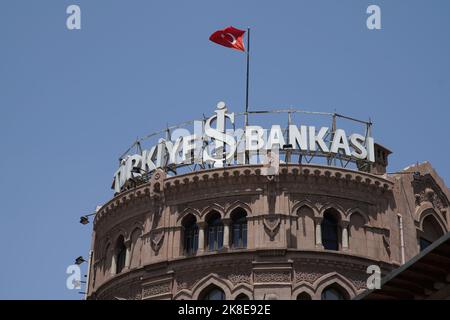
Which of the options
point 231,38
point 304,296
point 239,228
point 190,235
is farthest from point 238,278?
point 231,38

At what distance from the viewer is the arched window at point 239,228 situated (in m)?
54.7

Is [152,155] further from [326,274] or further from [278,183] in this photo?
[326,274]

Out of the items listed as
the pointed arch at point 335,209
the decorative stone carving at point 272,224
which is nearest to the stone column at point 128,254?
the decorative stone carving at point 272,224

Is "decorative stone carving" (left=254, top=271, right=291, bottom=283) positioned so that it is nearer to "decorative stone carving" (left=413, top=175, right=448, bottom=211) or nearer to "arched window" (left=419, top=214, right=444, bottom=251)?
"arched window" (left=419, top=214, right=444, bottom=251)

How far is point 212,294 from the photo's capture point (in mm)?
53844

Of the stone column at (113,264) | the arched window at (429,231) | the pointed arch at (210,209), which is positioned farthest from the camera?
the arched window at (429,231)

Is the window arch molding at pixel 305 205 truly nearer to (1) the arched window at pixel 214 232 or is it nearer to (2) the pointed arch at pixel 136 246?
(1) the arched window at pixel 214 232

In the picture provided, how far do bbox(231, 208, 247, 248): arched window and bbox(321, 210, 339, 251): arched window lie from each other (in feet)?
15.6

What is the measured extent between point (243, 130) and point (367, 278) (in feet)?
39.6

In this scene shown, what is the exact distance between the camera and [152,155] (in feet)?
198

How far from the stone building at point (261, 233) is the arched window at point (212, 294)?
6cm

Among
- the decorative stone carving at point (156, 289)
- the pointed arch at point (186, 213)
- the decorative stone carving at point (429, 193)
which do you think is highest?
the decorative stone carving at point (429, 193)
